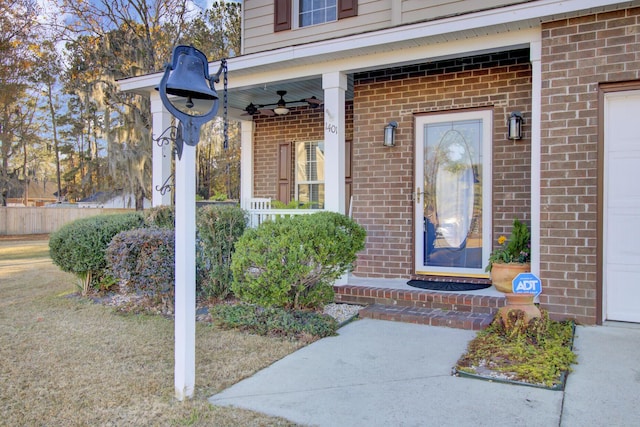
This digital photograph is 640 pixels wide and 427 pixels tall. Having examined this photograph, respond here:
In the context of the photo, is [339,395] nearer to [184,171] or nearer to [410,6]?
[184,171]

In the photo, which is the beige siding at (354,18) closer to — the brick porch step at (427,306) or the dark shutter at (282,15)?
the dark shutter at (282,15)

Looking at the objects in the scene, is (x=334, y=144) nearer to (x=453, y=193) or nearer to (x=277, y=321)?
(x=453, y=193)

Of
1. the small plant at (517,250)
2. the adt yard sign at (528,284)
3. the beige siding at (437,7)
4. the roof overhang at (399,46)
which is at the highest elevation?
the beige siding at (437,7)

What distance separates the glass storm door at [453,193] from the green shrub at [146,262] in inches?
122

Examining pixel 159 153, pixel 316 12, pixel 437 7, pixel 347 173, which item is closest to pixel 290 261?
pixel 347 173

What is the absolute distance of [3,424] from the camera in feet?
8.60

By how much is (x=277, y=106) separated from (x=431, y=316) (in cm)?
450

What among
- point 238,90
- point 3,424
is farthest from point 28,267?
point 3,424

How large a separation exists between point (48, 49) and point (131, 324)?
58.4ft

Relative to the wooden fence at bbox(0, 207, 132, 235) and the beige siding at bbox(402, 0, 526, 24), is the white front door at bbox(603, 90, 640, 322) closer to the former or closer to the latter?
the beige siding at bbox(402, 0, 526, 24)

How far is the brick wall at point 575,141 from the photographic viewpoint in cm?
445

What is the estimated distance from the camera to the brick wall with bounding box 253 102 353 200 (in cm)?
823

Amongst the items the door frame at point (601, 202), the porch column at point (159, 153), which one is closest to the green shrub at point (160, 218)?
the porch column at point (159, 153)

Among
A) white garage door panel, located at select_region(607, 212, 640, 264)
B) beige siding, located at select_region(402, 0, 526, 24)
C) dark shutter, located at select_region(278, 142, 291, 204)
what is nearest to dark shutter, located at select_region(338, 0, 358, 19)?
beige siding, located at select_region(402, 0, 526, 24)
